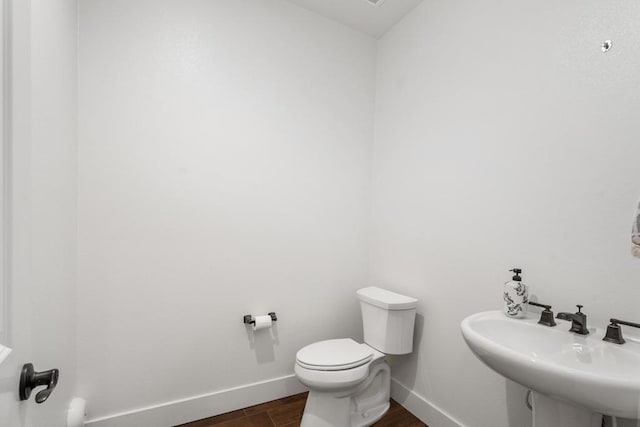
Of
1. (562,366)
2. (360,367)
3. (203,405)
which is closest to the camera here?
(562,366)

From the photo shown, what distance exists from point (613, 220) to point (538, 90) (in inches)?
24.1

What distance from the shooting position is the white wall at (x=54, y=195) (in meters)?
0.91

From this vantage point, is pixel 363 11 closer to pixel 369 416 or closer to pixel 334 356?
pixel 334 356

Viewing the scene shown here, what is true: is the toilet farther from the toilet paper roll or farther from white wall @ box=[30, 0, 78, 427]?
white wall @ box=[30, 0, 78, 427]

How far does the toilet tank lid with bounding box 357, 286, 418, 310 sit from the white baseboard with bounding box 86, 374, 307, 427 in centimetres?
74

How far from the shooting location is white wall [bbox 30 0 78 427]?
35.6 inches

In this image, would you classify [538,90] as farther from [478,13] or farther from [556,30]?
[478,13]

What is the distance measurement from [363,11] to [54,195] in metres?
2.02

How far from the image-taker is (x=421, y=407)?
5.74 ft

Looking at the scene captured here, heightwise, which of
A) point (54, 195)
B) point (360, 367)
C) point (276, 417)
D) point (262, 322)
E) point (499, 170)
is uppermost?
point (499, 170)

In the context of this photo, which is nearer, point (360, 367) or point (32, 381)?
point (32, 381)

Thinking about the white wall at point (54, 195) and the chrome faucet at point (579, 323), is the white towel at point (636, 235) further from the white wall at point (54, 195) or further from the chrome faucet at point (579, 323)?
the white wall at point (54, 195)

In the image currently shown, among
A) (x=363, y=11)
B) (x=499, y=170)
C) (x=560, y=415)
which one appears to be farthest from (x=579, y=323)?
(x=363, y=11)

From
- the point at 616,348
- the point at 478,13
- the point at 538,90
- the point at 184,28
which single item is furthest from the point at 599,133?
the point at 184,28
